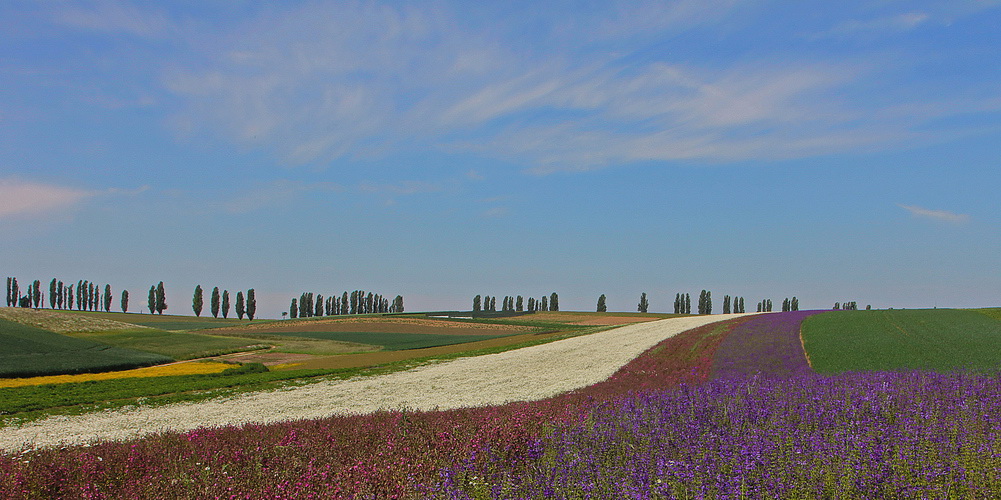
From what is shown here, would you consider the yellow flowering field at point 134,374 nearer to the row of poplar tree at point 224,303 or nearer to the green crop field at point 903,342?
the green crop field at point 903,342

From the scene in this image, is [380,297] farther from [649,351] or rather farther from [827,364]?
[827,364]

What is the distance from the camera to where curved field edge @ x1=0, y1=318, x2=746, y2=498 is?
689 centimetres

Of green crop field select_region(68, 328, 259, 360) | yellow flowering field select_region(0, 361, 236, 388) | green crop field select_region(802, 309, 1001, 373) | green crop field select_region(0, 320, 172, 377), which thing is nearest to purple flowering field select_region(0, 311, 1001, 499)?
green crop field select_region(802, 309, 1001, 373)

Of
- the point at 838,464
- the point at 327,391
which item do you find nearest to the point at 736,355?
the point at 327,391

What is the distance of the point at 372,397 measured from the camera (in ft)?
81.7

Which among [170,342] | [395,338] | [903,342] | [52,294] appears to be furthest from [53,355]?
[52,294]

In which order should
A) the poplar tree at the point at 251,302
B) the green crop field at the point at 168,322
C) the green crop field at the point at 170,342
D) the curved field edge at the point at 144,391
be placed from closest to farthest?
the curved field edge at the point at 144,391 → the green crop field at the point at 170,342 → the green crop field at the point at 168,322 → the poplar tree at the point at 251,302

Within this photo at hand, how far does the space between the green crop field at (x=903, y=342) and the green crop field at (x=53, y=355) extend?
41.8m

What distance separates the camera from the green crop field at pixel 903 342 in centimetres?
2300

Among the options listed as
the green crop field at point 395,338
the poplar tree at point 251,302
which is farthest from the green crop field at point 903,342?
the poplar tree at point 251,302

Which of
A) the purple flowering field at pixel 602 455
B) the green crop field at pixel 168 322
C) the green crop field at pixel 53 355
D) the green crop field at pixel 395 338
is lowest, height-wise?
the green crop field at pixel 168 322

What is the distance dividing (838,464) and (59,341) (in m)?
57.7

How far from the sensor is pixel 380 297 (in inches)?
5723

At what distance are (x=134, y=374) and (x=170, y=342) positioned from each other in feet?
63.2
